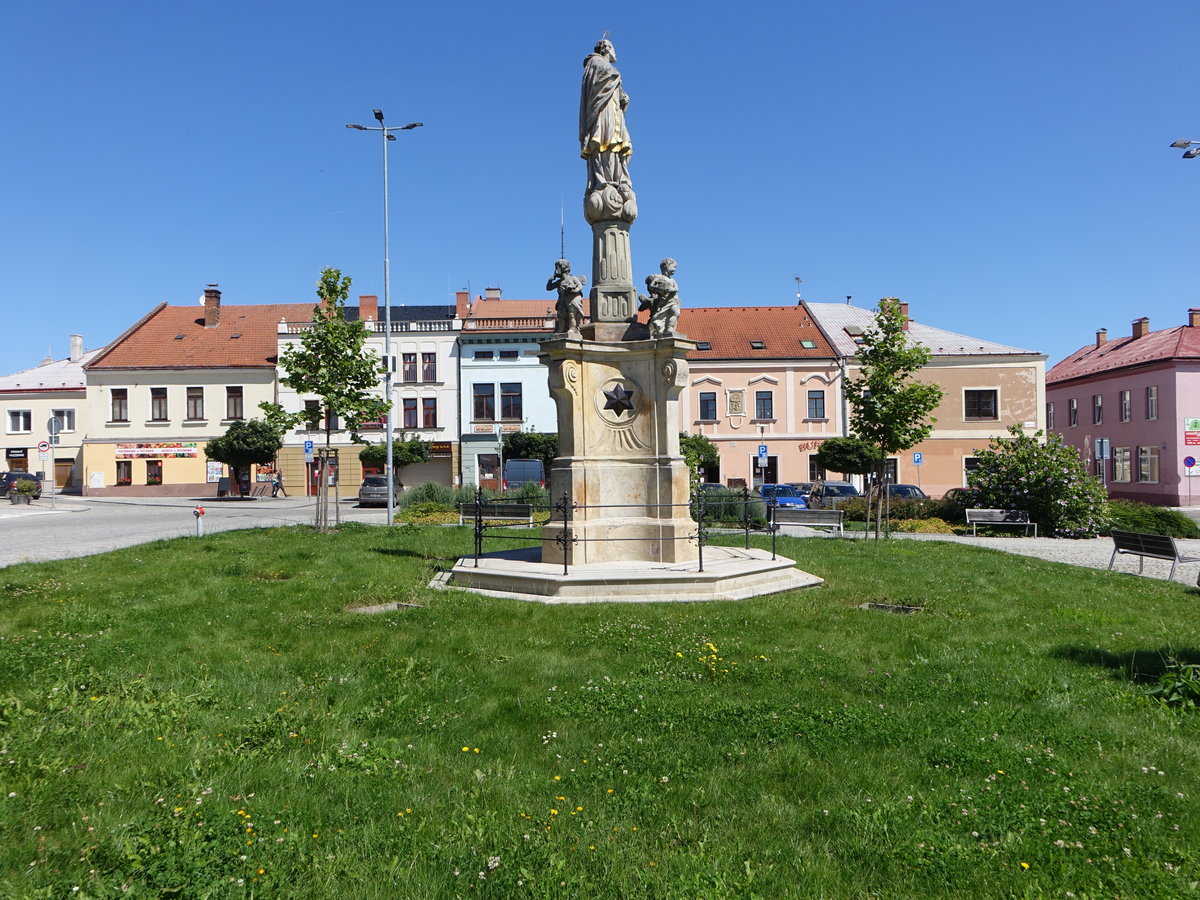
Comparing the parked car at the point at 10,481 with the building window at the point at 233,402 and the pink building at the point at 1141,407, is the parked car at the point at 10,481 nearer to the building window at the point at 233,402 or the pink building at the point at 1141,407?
the building window at the point at 233,402

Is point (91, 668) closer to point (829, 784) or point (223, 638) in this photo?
point (223, 638)

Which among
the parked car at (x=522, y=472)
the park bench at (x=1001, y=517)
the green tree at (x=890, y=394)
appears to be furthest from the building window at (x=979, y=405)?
the green tree at (x=890, y=394)

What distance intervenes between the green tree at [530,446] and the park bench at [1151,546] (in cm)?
3008

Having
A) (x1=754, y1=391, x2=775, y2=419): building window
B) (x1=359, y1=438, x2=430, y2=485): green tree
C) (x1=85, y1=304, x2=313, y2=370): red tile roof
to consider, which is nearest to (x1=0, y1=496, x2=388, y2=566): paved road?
(x1=359, y1=438, x2=430, y2=485): green tree

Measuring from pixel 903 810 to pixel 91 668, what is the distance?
5817 millimetres

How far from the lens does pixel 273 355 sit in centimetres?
4794

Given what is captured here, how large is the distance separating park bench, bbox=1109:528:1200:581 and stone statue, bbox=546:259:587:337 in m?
9.72

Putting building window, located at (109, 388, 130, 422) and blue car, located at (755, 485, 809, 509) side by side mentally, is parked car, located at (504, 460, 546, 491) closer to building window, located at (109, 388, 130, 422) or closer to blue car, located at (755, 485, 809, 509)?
blue car, located at (755, 485, 809, 509)

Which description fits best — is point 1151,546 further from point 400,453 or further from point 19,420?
point 19,420

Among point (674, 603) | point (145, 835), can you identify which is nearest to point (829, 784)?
point (145, 835)

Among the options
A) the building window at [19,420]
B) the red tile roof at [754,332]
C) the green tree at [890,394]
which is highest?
the red tile roof at [754,332]

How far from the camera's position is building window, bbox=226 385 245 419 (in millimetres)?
47188

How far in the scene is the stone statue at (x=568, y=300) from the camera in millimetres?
11695

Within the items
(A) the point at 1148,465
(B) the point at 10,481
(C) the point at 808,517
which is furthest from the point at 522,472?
(A) the point at 1148,465
